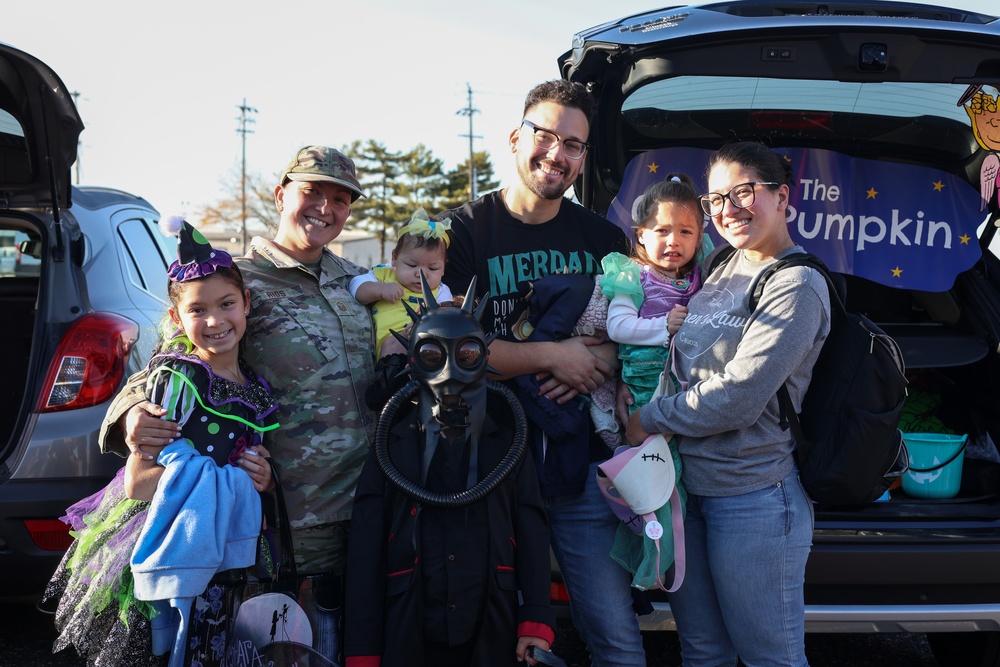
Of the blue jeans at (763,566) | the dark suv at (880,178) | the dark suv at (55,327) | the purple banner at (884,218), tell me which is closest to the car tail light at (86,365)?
the dark suv at (55,327)

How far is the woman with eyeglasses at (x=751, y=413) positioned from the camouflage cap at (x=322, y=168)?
41.8 inches

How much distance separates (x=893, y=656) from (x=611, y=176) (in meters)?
2.35

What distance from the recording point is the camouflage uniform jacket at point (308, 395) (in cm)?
243

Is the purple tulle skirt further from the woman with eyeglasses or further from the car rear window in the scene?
the car rear window

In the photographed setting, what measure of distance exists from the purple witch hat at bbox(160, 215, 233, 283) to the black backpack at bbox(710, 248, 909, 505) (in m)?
1.47

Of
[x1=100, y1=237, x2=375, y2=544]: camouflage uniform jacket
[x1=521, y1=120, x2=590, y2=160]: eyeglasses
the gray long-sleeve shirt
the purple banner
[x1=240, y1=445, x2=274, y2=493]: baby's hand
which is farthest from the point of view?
the purple banner

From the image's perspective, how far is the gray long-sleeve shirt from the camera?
7.23ft

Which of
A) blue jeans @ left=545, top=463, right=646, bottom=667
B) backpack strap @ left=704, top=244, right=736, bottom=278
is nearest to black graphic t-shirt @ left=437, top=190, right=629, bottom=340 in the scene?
backpack strap @ left=704, top=244, right=736, bottom=278

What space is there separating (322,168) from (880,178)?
241cm

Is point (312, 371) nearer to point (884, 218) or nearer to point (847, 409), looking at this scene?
point (847, 409)

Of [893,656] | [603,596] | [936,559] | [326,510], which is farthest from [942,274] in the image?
[326,510]

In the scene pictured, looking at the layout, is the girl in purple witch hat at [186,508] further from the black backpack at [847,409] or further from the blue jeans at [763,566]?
the black backpack at [847,409]

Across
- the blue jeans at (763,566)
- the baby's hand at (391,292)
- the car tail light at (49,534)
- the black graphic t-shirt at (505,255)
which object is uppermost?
the black graphic t-shirt at (505,255)

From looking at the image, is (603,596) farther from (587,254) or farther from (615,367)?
(587,254)
